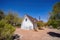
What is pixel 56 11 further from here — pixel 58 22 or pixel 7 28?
pixel 7 28

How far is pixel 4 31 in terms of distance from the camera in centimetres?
1600

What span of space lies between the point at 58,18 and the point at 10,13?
24676 millimetres

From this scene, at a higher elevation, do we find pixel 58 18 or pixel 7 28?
pixel 58 18

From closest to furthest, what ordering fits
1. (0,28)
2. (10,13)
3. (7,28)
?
(0,28), (7,28), (10,13)

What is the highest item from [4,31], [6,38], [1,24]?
[1,24]

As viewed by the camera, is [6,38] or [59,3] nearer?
[6,38]

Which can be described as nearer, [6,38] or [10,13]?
[6,38]

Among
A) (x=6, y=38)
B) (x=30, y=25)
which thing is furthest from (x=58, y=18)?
(x=6, y=38)

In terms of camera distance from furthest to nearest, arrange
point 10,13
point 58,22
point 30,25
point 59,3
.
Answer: point 10,13 < point 30,25 < point 59,3 < point 58,22

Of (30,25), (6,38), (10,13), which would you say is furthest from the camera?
(10,13)

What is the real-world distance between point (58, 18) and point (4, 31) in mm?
17882

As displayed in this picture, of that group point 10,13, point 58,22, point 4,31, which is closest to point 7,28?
point 4,31

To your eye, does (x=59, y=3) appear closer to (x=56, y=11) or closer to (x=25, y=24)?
(x=56, y=11)

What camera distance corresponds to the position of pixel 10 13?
46844mm
